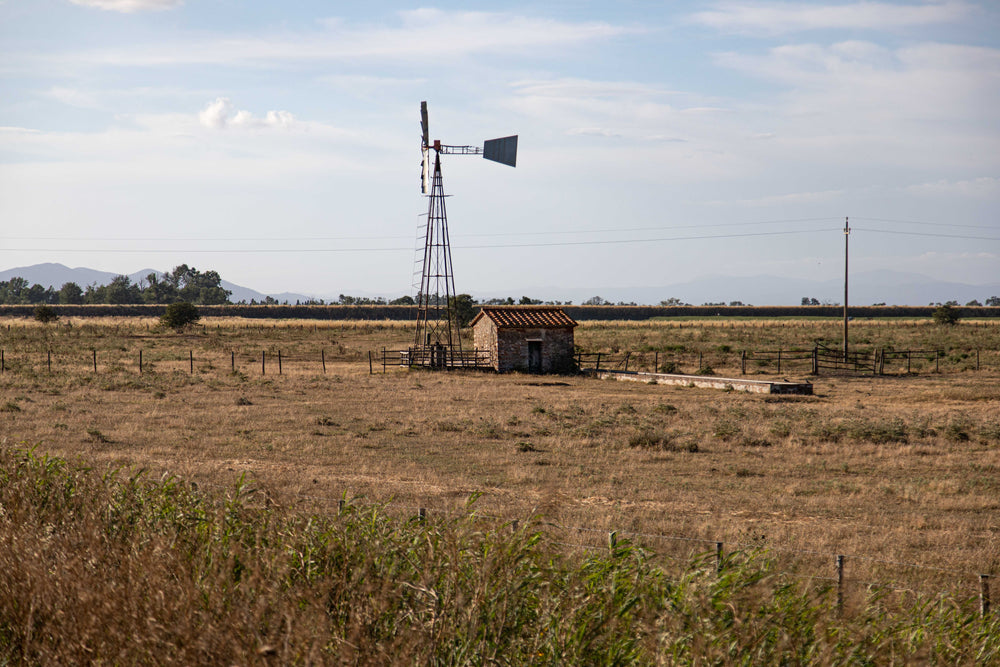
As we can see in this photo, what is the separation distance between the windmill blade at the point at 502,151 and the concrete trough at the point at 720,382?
14.0m

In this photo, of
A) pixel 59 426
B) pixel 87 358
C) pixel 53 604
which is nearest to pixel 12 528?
pixel 53 604

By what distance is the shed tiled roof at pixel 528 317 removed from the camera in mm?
42375

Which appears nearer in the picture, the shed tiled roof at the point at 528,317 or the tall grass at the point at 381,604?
the tall grass at the point at 381,604

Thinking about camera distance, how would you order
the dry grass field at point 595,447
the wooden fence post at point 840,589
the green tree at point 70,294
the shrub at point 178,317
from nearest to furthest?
Result: the wooden fence post at point 840,589, the dry grass field at point 595,447, the shrub at point 178,317, the green tree at point 70,294

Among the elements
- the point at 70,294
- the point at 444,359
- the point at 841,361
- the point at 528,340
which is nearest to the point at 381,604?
the point at 528,340

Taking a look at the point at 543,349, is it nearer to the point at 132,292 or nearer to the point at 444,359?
the point at 444,359

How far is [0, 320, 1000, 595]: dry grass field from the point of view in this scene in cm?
1261

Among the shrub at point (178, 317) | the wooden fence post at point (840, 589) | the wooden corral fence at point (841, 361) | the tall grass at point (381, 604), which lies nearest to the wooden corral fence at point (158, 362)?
the shrub at point (178, 317)

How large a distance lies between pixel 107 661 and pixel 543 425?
19216mm

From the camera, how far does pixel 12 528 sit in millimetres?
7105

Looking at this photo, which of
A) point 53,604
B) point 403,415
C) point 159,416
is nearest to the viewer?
point 53,604

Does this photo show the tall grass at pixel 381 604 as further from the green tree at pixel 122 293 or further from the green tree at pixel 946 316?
the green tree at pixel 122 293

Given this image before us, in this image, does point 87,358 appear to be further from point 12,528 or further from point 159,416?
point 12,528

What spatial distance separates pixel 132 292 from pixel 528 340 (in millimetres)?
148546
